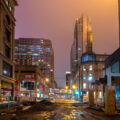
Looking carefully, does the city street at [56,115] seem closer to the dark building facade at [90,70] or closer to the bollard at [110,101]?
the bollard at [110,101]

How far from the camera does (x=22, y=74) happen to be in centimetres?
8075

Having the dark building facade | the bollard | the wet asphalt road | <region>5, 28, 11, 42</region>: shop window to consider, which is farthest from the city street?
the dark building facade

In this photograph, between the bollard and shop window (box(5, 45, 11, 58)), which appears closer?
the bollard

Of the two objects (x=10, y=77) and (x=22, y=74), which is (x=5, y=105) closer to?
(x=10, y=77)

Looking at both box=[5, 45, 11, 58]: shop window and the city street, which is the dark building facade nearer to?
box=[5, 45, 11, 58]: shop window

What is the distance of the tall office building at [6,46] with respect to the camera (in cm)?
4520

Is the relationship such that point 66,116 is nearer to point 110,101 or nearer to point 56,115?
point 56,115

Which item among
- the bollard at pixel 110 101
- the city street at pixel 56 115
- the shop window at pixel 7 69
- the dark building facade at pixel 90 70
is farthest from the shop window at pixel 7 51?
the dark building facade at pixel 90 70

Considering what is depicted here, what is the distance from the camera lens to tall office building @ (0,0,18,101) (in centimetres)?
4520

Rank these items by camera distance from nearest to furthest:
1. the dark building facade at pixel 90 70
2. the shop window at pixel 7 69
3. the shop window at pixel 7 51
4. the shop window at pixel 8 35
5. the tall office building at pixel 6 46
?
the tall office building at pixel 6 46
the shop window at pixel 7 69
the shop window at pixel 7 51
the shop window at pixel 8 35
the dark building facade at pixel 90 70

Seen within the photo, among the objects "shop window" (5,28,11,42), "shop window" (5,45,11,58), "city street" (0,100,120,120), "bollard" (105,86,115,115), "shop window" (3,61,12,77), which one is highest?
"shop window" (5,28,11,42)

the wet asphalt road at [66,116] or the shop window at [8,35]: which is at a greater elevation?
the shop window at [8,35]

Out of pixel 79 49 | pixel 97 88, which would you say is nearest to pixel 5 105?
pixel 97 88

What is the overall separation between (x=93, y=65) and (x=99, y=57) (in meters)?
7.75
